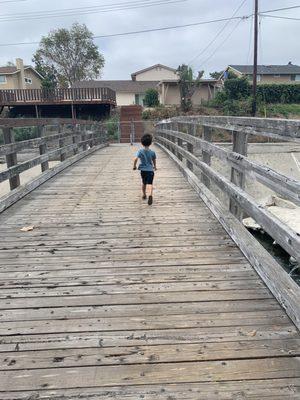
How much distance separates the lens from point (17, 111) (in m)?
34.8

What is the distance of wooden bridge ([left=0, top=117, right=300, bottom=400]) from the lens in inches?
86.4

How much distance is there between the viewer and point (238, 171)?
14.6 feet

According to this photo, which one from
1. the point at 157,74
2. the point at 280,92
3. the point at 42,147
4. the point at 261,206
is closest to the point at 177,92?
the point at 157,74

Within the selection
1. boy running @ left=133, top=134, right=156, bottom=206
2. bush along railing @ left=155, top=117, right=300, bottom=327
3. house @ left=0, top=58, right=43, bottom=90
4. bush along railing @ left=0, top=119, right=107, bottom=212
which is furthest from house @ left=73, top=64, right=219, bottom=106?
bush along railing @ left=155, top=117, right=300, bottom=327

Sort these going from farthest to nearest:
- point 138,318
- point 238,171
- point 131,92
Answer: point 131,92 < point 238,171 < point 138,318

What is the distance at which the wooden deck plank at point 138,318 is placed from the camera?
85.5 inches

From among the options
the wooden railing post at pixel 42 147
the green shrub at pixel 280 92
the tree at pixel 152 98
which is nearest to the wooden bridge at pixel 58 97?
the tree at pixel 152 98

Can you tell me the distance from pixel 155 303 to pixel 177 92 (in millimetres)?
44467

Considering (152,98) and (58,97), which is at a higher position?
(58,97)

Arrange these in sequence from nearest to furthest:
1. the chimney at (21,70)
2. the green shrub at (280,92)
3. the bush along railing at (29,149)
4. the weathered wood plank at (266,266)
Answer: the weathered wood plank at (266,266) → the bush along railing at (29,149) → the green shrub at (280,92) → the chimney at (21,70)

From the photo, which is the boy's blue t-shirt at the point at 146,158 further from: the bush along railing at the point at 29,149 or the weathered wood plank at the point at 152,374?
the weathered wood plank at the point at 152,374

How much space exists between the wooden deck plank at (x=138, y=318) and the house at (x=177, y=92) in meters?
Answer: 41.7

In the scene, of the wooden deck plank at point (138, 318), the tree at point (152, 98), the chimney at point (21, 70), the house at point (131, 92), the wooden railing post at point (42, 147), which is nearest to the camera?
the wooden deck plank at point (138, 318)

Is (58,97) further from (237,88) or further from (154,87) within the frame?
(237,88)
